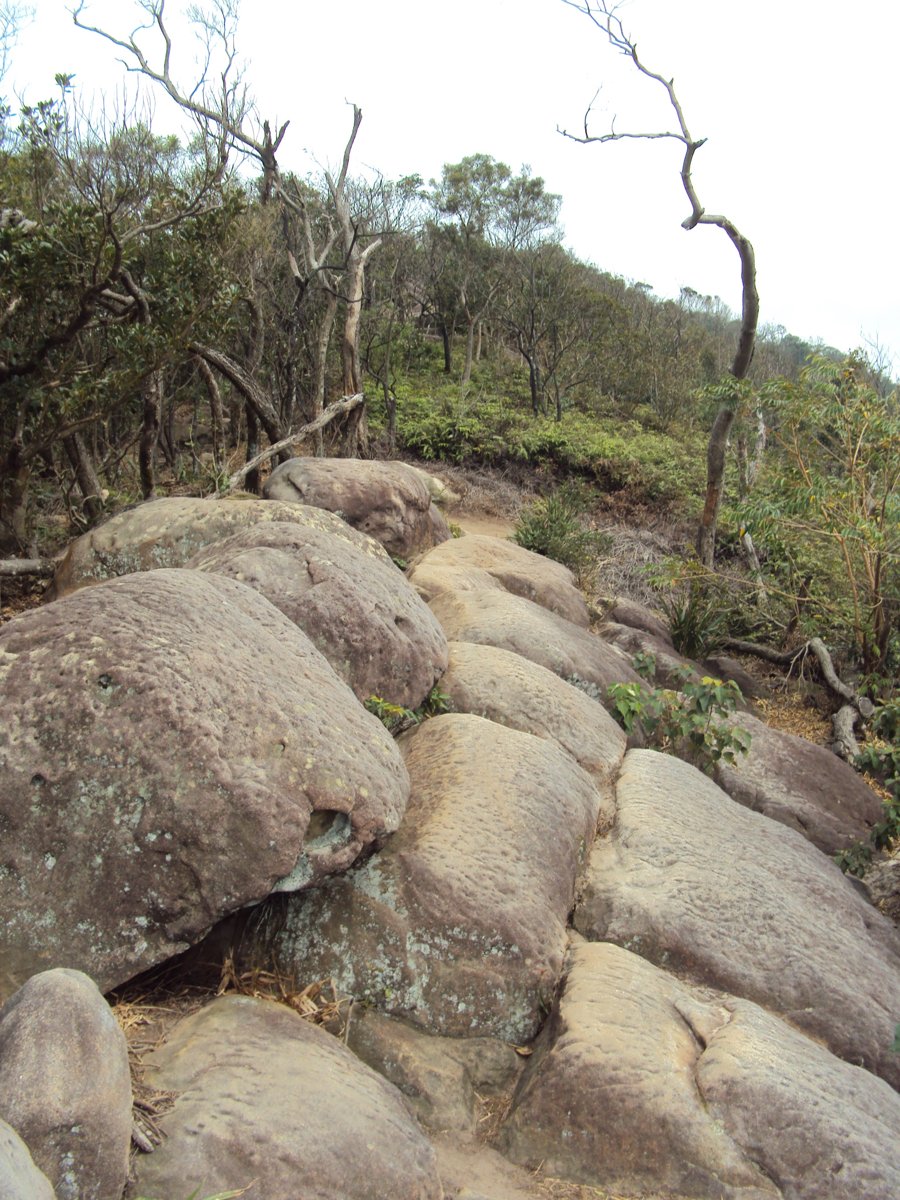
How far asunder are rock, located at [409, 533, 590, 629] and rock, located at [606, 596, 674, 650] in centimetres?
66

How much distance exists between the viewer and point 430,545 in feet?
27.2

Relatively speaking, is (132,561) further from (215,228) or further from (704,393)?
(704,393)

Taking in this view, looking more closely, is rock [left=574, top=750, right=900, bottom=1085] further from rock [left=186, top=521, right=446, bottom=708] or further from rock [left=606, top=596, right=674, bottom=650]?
rock [left=606, top=596, right=674, bottom=650]

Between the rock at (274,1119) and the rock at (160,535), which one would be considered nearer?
the rock at (274,1119)

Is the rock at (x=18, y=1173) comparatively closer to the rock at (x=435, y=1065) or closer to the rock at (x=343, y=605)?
the rock at (x=435, y=1065)

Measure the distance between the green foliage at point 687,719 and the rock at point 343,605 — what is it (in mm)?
1370

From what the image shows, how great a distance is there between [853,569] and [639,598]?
2.47 metres

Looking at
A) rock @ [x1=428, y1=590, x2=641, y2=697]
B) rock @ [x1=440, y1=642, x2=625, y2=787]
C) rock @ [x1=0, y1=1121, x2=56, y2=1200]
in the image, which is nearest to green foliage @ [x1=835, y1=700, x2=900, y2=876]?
rock @ [x1=440, y1=642, x2=625, y2=787]

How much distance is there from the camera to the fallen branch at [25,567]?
5.79 meters

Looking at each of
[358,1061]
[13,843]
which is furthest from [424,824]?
[13,843]

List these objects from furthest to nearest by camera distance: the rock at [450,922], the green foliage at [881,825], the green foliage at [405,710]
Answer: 1. the green foliage at [881,825]
2. the green foliage at [405,710]
3. the rock at [450,922]

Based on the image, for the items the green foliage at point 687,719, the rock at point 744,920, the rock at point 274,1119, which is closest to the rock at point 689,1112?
the rock at point 744,920

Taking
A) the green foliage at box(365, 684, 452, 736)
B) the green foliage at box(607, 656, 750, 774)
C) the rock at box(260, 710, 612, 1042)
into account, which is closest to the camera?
the rock at box(260, 710, 612, 1042)

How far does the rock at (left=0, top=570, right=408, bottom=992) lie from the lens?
8.72 ft
